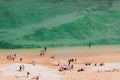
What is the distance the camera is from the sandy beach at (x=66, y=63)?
29.8 m

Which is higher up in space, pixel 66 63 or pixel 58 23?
pixel 58 23

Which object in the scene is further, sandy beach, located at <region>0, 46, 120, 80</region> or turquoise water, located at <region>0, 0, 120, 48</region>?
turquoise water, located at <region>0, 0, 120, 48</region>

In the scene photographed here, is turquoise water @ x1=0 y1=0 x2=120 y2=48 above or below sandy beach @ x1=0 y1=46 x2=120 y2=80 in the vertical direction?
above

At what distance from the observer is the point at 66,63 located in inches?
1364

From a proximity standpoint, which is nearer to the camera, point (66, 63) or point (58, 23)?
point (66, 63)

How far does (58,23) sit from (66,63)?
43.2 ft

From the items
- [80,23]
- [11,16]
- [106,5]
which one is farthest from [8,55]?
[106,5]

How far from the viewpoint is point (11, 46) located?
40625 mm

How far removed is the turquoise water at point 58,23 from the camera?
138ft

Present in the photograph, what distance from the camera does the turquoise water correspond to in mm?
41969

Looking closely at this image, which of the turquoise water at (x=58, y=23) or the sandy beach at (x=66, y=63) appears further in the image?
the turquoise water at (x=58, y=23)

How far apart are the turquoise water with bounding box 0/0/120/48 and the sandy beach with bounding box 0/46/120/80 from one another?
1579 millimetres

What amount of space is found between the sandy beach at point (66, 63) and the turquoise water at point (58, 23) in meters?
1.58

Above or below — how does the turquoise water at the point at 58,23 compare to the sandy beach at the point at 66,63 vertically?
above
